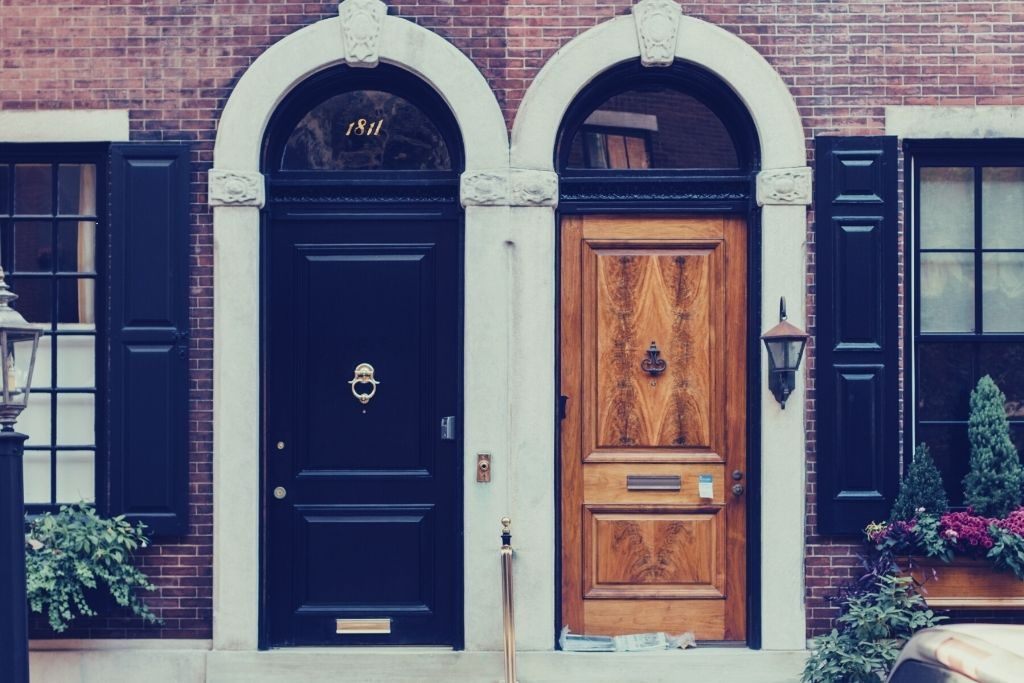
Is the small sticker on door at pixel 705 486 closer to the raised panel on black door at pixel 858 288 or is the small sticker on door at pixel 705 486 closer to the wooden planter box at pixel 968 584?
the raised panel on black door at pixel 858 288

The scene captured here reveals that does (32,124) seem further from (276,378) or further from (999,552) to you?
(999,552)

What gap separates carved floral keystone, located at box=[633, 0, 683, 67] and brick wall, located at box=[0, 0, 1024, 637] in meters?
0.15

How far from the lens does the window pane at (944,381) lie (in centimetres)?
819

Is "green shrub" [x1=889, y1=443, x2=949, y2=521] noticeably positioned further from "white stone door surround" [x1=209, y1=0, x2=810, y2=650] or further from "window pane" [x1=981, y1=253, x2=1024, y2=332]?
"window pane" [x1=981, y1=253, x2=1024, y2=332]

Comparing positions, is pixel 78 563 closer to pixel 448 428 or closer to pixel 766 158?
pixel 448 428

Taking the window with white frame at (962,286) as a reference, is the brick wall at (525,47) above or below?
above

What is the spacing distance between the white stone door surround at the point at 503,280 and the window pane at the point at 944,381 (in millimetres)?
905

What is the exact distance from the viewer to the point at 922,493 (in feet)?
25.4

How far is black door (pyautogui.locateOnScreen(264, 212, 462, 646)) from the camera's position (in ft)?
26.7

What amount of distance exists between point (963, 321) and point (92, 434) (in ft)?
18.4

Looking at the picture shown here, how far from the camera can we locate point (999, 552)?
24.7ft

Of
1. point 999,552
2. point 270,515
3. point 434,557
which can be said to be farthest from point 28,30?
point 999,552

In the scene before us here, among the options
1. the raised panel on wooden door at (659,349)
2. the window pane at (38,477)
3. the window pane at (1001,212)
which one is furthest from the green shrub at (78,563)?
the window pane at (1001,212)

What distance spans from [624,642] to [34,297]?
4.33 m
